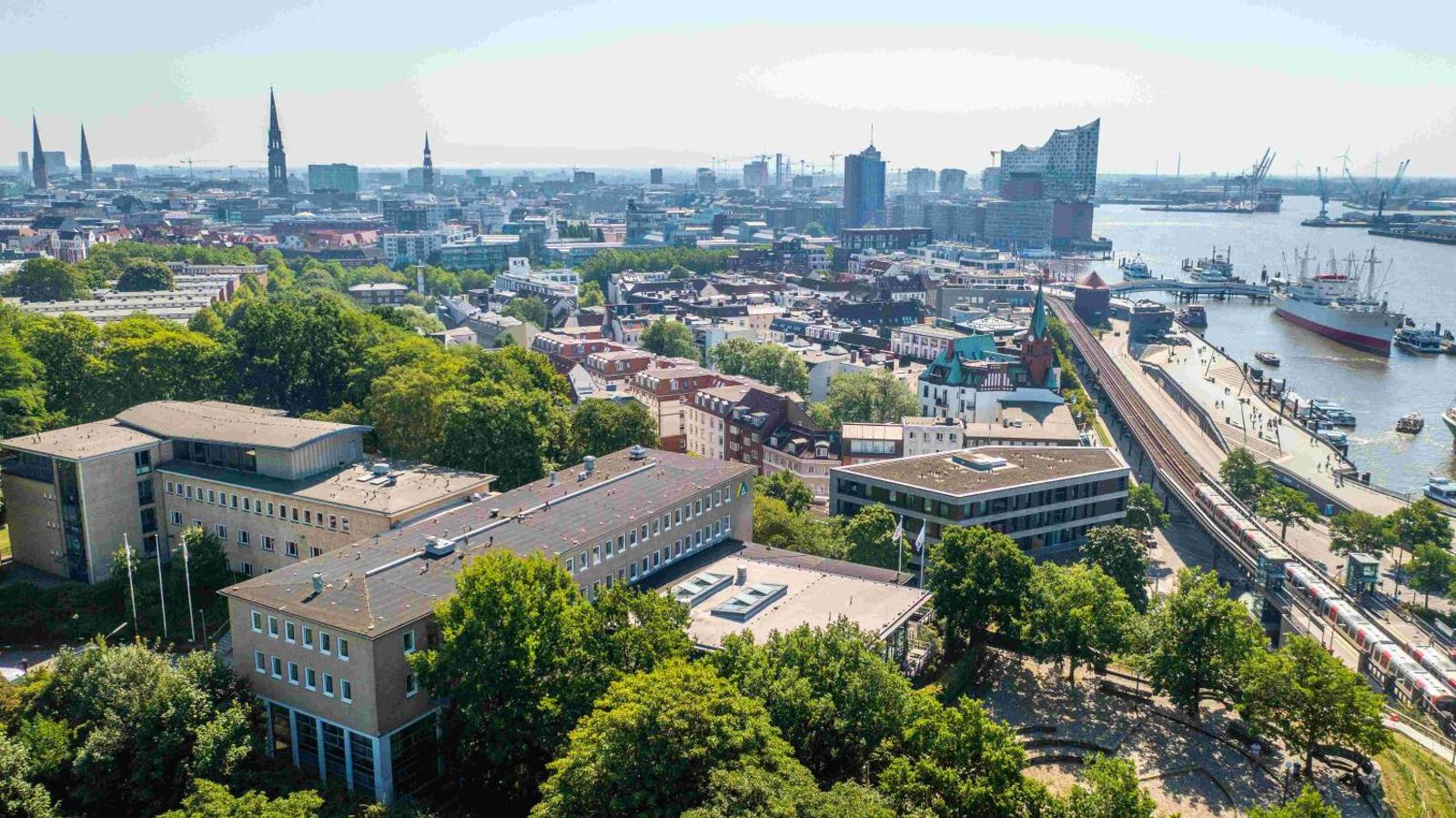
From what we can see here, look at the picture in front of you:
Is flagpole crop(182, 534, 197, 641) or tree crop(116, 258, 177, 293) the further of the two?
tree crop(116, 258, 177, 293)

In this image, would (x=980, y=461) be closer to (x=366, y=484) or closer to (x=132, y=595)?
(x=366, y=484)

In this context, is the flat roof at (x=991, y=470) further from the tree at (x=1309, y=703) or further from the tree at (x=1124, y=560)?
the tree at (x=1309, y=703)

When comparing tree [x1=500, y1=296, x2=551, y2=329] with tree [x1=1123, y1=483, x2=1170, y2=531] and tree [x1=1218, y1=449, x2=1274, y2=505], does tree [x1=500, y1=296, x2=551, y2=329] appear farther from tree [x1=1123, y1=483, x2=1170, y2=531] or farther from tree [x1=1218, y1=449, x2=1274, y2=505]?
tree [x1=1218, y1=449, x2=1274, y2=505]

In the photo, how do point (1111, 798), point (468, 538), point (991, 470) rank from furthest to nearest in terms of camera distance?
point (991, 470)
point (468, 538)
point (1111, 798)

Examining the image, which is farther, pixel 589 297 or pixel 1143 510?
pixel 589 297

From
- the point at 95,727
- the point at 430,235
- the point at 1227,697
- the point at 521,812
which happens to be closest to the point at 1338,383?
the point at 1227,697

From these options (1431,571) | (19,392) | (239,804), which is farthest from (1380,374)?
(239,804)

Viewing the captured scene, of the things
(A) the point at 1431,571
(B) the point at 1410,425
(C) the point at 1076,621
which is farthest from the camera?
(B) the point at 1410,425

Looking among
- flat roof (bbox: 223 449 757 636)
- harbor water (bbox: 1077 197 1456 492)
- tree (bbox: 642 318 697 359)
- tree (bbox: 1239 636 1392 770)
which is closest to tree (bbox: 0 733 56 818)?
flat roof (bbox: 223 449 757 636)

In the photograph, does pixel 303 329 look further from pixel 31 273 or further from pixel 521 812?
pixel 31 273
